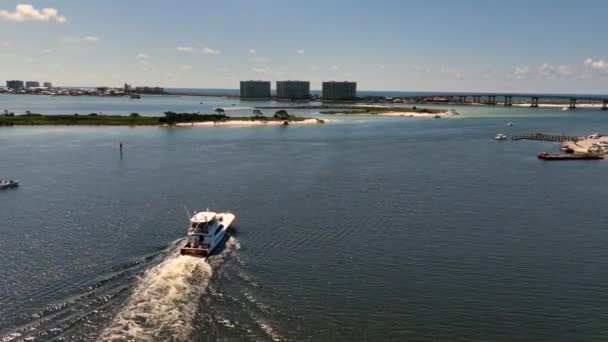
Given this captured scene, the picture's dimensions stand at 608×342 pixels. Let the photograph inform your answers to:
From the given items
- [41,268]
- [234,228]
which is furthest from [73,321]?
[234,228]

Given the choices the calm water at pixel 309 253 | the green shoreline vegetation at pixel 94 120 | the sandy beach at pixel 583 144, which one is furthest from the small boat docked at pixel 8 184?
the sandy beach at pixel 583 144

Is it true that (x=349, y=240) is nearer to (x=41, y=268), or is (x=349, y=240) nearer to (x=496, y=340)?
(x=496, y=340)

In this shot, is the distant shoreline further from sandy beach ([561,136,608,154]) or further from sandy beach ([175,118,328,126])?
sandy beach ([561,136,608,154])

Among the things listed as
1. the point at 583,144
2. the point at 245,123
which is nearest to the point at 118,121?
the point at 245,123

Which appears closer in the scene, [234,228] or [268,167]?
[234,228]

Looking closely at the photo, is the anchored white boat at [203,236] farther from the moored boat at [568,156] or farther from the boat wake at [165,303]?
the moored boat at [568,156]

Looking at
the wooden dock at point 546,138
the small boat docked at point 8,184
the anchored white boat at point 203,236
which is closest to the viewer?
the anchored white boat at point 203,236

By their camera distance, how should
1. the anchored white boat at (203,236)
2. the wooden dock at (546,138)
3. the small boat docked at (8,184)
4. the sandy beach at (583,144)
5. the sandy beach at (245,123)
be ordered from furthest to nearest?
the sandy beach at (245,123), the wooden dock at (546,138), the sandy beach at (583,144), the small boat docked at (8,184), the anchored white boat at (203,236)
